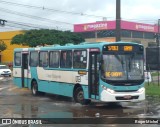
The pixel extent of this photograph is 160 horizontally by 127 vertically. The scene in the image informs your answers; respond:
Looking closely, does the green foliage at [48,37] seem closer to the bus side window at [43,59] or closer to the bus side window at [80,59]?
the bus side window at [43,59]

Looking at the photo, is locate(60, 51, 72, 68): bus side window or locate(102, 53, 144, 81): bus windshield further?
locate(60, 51, 72, 68): bus side window

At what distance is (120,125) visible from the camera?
12.8 metres

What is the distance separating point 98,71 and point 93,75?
1.60 ft

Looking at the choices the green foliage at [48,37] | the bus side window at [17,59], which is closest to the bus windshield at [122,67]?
the bus side window at [17,59]

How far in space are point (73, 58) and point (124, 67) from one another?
3.34 m

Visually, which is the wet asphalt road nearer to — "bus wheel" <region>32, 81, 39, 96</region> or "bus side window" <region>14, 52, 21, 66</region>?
"bus wheel" <region>32, 81, 39, 96</region>

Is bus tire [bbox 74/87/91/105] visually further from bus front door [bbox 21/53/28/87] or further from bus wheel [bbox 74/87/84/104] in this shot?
bus front door [bbox 21/53/28/87]

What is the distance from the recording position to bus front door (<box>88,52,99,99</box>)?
18.0 m

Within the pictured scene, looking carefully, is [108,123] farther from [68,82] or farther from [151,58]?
[151,58]

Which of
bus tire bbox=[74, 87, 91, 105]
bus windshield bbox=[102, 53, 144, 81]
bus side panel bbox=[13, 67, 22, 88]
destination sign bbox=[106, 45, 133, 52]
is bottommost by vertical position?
bus tire bbox=[74, 87, 91, 105]

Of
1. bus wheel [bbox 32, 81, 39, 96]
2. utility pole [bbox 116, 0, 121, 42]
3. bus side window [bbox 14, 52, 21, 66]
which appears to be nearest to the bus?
bus wheel [bbox 32, 81, 39, 96]

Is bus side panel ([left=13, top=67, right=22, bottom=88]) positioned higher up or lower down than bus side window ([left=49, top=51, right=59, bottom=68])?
lower down

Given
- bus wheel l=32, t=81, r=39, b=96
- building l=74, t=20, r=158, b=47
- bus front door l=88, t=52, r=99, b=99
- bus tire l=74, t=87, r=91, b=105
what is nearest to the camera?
bus front door l=88, t=52, r=99, b=99

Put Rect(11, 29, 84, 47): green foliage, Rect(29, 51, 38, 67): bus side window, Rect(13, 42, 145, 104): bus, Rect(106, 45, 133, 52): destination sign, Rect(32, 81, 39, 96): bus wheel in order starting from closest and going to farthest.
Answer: Rect(13, 42, 145, 104): bus < Rect(106, 45, 133, 52): destination sign < Rect(29, 51, 38, 67): bus side window < Rect(32, 81, 39, 96): bus wheel < Rect(11, 29, 84, 47): green foliage
